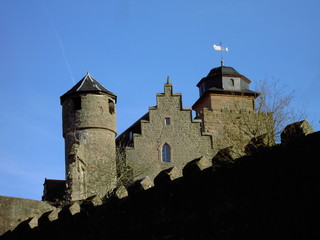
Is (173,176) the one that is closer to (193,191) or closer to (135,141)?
(193,191)

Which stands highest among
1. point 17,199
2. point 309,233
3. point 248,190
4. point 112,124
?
point 112,124

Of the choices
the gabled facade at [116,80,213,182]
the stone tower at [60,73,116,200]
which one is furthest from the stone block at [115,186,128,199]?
the gabled facade at [116,80,213,182]

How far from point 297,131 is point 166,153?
33.6m

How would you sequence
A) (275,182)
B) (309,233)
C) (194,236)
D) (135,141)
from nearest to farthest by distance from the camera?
1. (309,233)
2. (275,182)
3. (194,236)
4. (135,141)

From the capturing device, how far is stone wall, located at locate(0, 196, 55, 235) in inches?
499

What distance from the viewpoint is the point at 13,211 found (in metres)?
12.8

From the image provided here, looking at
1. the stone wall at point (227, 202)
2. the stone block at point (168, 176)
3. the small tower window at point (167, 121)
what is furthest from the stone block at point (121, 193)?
the small tower window at point (167, 121)

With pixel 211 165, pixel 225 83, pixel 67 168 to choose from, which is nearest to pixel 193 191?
pixel 211 165

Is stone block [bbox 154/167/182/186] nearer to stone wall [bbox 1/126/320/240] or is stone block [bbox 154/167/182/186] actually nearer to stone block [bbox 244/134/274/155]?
stone wall [bbox 1/126/320/240]

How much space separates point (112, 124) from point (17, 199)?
23.8 meters

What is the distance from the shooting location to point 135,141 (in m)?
39.9

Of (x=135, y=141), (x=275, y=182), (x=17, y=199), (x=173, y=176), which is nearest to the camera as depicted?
(x=275, y=182)

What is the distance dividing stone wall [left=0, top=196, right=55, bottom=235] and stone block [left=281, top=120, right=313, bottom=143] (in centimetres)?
746

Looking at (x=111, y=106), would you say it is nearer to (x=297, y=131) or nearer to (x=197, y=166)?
(x=197, y=166)
